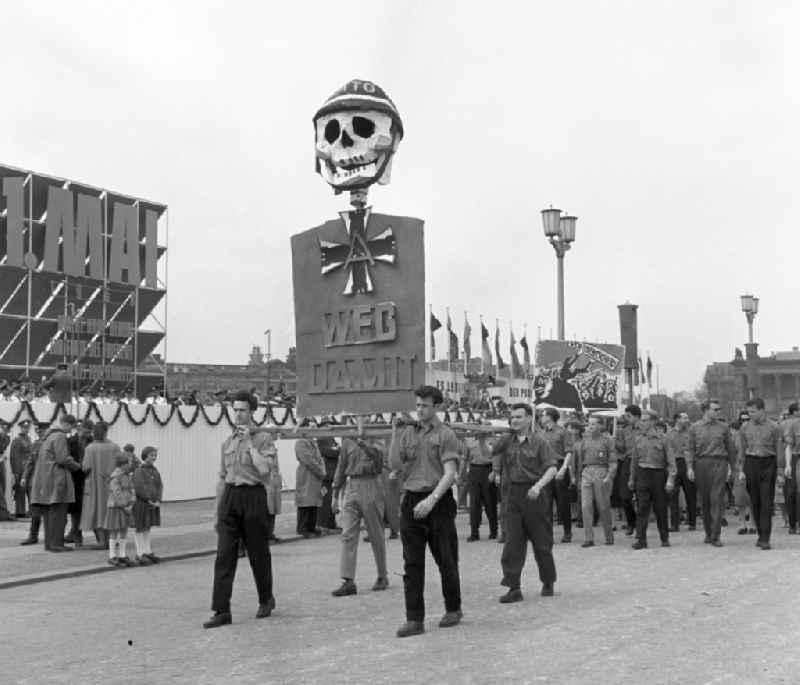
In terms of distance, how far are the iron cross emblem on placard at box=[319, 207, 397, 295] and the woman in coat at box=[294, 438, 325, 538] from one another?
23.5ft

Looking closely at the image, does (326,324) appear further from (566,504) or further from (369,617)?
(566,504)

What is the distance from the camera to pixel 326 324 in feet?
32.7

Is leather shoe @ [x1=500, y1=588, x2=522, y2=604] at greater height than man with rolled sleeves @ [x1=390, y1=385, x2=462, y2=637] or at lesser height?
lesser

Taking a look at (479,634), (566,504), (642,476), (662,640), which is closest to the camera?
(662,640)

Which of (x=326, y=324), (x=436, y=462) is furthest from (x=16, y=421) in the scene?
(x=436, y=462)

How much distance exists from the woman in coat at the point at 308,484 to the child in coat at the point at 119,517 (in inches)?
143

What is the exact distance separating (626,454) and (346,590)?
7.99 metres

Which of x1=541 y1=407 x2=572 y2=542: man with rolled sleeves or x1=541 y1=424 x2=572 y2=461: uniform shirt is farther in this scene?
x1=541 y1=424 x2=572 y2=461: uniform shirt

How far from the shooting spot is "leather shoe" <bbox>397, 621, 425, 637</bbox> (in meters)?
7.96

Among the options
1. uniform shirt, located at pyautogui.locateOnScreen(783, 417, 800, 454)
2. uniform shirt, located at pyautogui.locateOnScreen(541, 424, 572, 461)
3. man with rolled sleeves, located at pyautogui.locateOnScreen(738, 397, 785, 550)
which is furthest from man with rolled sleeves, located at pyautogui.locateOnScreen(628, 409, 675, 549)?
uniform shirt, located at pyautogui.locateOnScreen(783, 417, 800, 454)

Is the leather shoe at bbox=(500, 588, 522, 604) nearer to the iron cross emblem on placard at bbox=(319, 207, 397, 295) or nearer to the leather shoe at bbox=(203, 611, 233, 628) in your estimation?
the leather shoe at bbox=(203, 611, 233, 628)

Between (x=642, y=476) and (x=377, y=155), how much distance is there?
23.2ft

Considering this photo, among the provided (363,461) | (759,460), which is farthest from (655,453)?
(363,461)

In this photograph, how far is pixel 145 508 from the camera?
1358cm
